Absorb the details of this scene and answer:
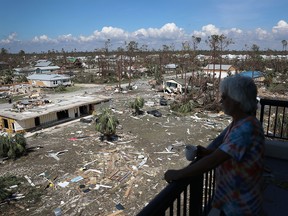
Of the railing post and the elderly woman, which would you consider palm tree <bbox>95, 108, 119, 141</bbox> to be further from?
the elderly woman

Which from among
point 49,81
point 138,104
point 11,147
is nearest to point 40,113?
point 11,147

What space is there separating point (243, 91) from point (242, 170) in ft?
1.96

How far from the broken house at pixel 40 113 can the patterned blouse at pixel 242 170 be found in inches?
788

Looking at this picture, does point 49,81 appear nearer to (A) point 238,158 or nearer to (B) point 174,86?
(B) point 174,86

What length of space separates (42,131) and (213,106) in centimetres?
1611

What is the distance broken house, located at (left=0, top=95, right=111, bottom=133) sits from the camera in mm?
20203

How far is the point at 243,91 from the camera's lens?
1876 millimetres

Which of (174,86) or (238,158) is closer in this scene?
(238,158)

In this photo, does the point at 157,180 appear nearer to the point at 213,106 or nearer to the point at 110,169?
the point at 110,169

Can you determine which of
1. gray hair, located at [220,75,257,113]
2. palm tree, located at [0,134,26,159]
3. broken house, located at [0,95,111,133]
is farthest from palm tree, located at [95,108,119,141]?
gray hair, located at [220,75,257,113]

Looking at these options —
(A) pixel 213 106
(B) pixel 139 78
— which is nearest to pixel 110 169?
(A) pixel 213 106

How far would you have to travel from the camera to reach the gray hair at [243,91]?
188 cm

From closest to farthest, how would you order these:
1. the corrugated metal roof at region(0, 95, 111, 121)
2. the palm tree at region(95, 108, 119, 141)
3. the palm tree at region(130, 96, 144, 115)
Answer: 1. the palm tree at region(95, 108, 119, 141)
2. the corrugated metal roof at region(0, 95, 111, 121)
3. the palm tree at region(130, 96, 144, 115)

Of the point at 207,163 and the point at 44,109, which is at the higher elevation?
the point at 207,163
